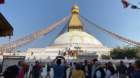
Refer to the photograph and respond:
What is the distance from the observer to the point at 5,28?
7.42m

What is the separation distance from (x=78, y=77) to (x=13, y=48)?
244ft

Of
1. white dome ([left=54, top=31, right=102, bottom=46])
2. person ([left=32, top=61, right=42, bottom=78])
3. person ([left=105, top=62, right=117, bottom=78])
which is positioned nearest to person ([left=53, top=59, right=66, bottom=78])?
person ([left=105, top=62, right=117, bottom=78])

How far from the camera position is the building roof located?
23.4ft

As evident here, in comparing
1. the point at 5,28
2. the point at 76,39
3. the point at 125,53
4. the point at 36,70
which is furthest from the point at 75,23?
the point at 5,28

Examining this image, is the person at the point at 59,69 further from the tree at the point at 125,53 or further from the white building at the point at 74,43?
the white building at the point at 74,43

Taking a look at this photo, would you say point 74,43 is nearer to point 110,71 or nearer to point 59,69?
point 110,71

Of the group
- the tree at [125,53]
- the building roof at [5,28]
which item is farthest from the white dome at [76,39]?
the building roof at [5,28]

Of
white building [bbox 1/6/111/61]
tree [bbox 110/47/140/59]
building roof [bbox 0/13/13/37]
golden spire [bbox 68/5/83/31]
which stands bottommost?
building roof [bbox 0/13/13/37]

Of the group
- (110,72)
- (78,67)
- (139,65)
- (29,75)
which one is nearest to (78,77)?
(78,67)

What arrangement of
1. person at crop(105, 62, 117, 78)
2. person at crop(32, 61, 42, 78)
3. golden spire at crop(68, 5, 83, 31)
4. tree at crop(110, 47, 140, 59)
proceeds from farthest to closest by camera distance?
golden spire at crop(68, 5, 83, 31), tree at crop(110, 47, 140, 59), person at crop(32, 61, 42, 78), person at crop(105, 62, 117, 78)

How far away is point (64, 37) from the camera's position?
9762 centimetres

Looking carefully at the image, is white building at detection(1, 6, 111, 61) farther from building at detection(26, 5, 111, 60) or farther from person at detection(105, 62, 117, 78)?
person at detection(105, 62, 117, 78)

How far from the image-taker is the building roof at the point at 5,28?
7117mm

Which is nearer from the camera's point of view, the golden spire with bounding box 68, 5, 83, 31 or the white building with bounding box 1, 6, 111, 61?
the white building with bounding box 1, 6, 111, 61
